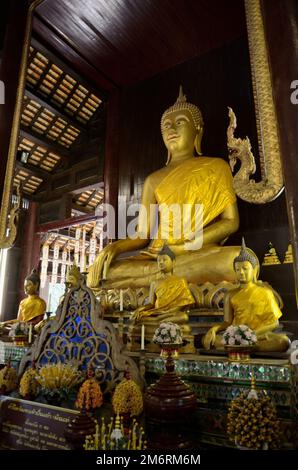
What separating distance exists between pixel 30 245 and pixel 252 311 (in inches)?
209

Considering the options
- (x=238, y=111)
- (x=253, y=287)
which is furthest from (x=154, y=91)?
(x=253, y=287)

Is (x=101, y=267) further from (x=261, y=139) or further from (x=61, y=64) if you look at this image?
(x=61, y=64)

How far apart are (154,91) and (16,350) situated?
4.14 m

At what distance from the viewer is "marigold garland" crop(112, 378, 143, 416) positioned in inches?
71.9

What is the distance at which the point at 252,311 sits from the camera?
7.82ft

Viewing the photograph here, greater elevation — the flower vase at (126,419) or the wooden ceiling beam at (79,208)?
the wooden ceiling beam at (79,208)

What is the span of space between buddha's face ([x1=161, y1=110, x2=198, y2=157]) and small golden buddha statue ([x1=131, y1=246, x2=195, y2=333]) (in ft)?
6.28

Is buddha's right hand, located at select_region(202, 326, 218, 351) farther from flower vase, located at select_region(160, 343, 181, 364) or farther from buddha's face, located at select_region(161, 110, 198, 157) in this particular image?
buddha's face, located at select_region(161, 110, 198, 157)

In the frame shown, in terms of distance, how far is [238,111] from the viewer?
181 inches

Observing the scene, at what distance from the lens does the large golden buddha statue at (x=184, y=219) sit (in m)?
3.17

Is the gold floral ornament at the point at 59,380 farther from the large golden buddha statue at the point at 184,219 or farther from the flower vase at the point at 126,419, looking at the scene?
the large golden buddha statue at the point at 184,219

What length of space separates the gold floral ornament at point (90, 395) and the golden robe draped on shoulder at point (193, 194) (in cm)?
192

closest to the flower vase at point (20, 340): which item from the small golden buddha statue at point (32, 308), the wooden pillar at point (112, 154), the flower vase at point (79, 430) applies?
the small golden buddha statue at point (32, 308)

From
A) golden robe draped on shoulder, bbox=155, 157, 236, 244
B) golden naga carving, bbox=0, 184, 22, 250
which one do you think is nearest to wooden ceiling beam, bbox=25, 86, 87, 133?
golden naga carving, bbox=0, 184, 22, 250
